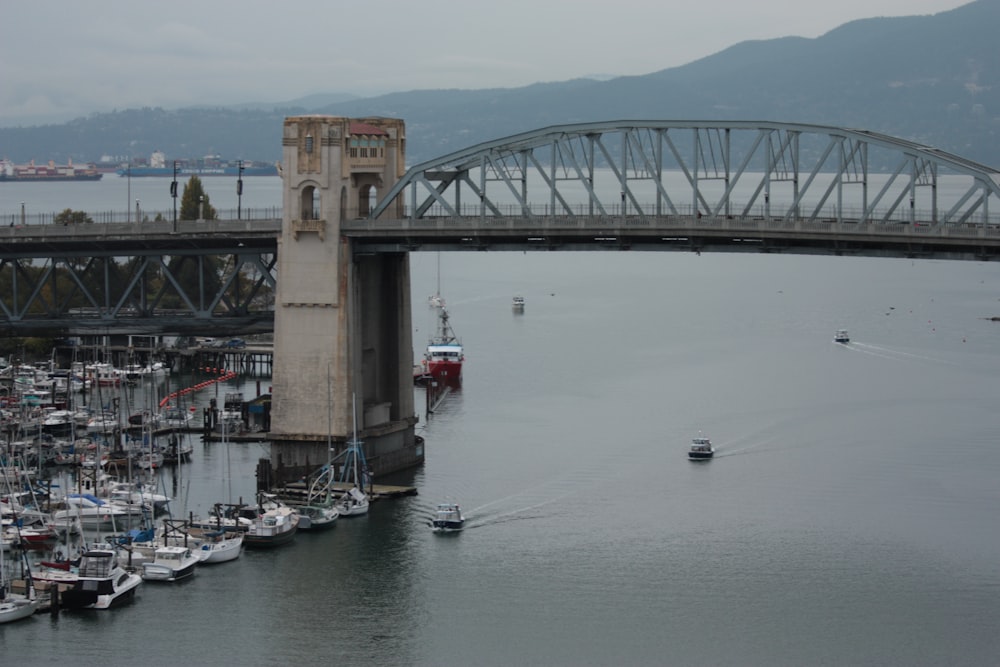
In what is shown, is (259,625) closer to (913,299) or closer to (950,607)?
(950,607)

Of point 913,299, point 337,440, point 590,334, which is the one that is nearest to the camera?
point 337,440

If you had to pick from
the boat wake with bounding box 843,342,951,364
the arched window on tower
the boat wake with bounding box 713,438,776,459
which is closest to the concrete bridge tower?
the arched window on tower

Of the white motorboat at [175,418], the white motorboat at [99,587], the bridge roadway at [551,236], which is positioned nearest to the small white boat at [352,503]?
the bridge roadway at [551,236]

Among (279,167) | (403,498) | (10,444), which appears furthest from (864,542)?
(10,444)

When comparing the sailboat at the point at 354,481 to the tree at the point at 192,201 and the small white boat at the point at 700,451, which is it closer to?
the small white boat at the point at 700,451

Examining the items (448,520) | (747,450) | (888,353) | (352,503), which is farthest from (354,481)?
(888,353)

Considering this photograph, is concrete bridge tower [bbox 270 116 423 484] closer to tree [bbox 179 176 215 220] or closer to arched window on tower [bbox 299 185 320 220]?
arched window on tower [bbox 299 185 320 220]
